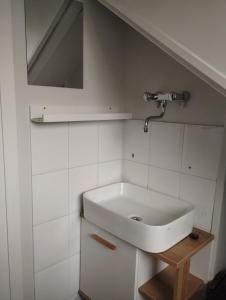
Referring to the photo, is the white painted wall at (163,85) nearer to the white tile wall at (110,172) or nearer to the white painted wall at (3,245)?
the white tile wall at (110,172)

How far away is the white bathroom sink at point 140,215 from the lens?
1035 mm

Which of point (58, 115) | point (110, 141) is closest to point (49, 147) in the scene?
point (58, 115)

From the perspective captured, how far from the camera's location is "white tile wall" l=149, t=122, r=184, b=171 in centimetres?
128

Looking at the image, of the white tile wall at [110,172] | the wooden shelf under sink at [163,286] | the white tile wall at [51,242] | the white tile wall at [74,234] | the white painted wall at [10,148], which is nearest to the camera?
the white painted wall at [10,148]

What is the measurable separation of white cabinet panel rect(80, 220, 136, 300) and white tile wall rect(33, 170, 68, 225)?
0.18 m

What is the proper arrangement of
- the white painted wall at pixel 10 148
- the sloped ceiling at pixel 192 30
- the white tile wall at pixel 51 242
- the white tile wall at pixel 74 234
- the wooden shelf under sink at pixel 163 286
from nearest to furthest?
the sloped ceiling at pixel 192 30
the white painted wall at pixel 10 148
the wooden shelf under sink at pixel 163 286
the white tile wall at pixel 51 242
the white tile wall at pixel 74 234

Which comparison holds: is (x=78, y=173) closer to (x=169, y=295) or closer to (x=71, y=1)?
(x=169, y=295)

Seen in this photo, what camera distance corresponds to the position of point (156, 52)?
1.32m

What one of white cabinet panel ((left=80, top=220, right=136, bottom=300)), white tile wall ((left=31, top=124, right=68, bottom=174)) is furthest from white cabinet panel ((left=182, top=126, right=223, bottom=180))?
white tile wall ((left=31, top=124, right=68, bottom=174))

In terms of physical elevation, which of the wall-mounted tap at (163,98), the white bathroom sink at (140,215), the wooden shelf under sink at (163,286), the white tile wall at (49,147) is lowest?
the wooden shelf under sink at (163,286)

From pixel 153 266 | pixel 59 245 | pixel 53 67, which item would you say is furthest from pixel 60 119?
pixel 153 266

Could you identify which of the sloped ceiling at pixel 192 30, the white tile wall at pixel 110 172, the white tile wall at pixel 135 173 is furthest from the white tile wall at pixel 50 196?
the sloped ceiling at pixel 192 30

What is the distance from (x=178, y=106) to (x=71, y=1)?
0.75 meters

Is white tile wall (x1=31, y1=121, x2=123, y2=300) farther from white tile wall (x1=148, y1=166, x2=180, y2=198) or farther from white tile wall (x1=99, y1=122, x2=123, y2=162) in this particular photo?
white tile wall (x1=148, y1=166, x2=180, y2=198)
